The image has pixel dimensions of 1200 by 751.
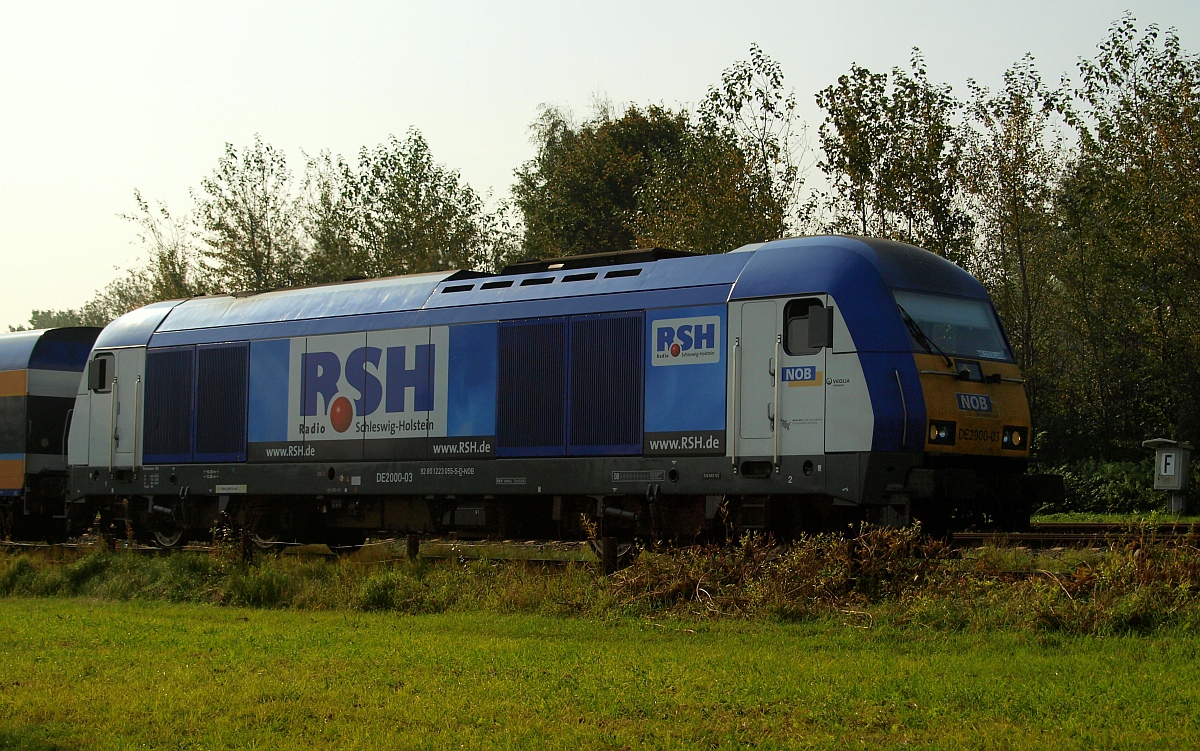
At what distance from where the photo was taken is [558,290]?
16.9 meters

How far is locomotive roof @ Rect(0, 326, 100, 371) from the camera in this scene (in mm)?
24281

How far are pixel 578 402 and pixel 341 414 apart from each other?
158 inches

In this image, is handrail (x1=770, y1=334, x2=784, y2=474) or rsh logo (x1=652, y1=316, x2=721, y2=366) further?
rsh logo (x1=652, y1=316, x2=721, y2=366)

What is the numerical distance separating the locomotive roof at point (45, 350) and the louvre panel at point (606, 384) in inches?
488

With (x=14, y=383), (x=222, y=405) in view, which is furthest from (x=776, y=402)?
(x=14, y=383)

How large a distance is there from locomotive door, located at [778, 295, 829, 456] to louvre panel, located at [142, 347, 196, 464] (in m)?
10.1

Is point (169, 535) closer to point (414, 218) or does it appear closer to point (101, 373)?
point (101, 373)

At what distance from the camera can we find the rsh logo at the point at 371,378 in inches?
700

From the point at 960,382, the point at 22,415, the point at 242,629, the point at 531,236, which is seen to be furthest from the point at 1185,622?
the point at 531,236

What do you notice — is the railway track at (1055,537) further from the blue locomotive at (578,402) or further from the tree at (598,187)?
the tree at (598,187)

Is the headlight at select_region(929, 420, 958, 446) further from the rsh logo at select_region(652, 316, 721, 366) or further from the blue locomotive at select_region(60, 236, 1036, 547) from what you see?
the rsh logo at select_region(652, 316, 721, 366)

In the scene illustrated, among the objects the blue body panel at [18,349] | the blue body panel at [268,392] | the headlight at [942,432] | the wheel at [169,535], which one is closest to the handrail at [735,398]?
the headlight at [942,432]

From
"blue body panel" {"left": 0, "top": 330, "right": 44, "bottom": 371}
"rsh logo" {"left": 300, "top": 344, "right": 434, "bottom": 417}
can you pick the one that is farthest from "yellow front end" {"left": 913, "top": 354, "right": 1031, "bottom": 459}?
"blue body panel" {"left": 0, "top": 330, "right": 44, "bottom": 371}

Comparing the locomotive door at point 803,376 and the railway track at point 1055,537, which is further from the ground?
the locomotive door at point 803,376
